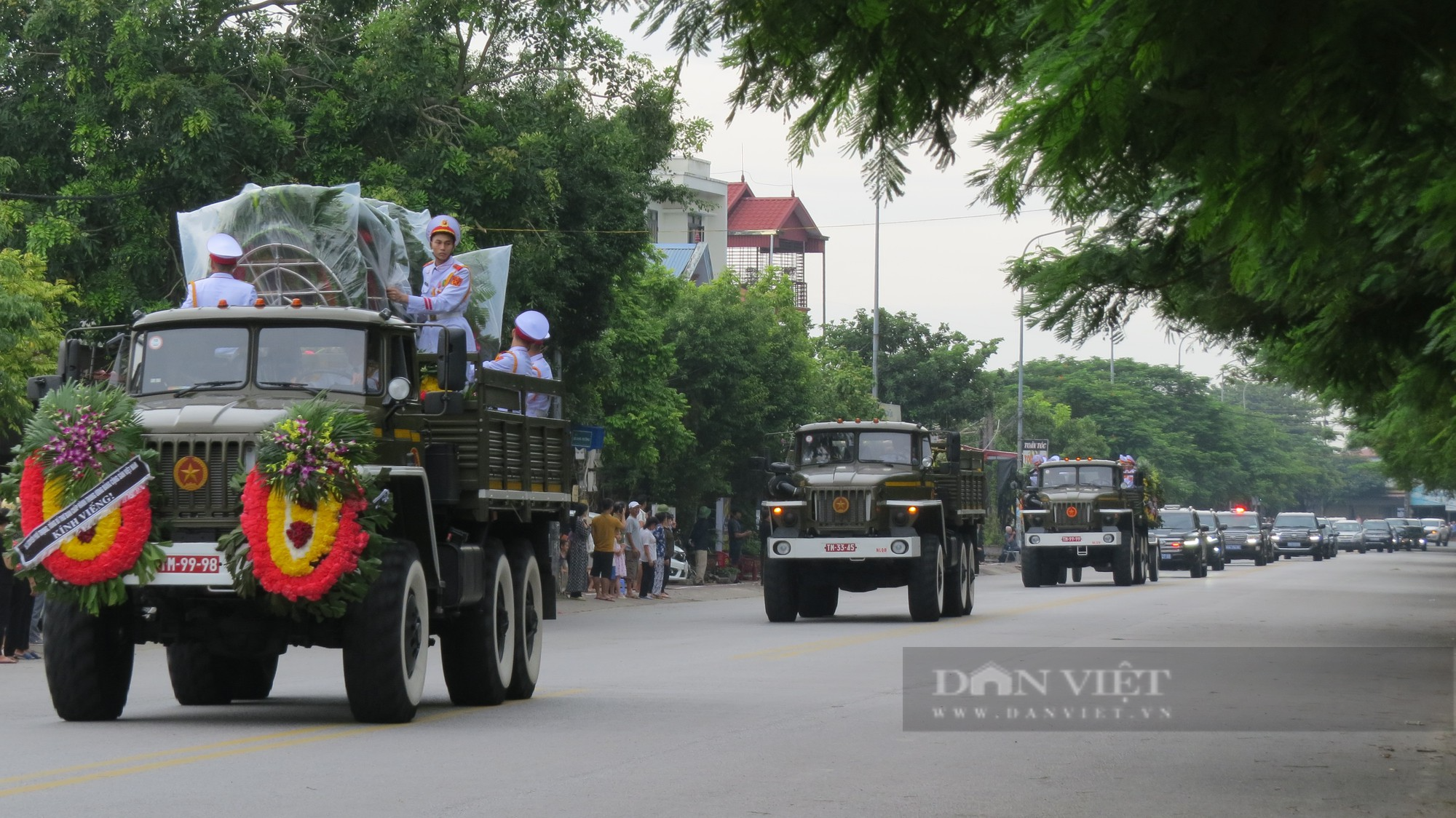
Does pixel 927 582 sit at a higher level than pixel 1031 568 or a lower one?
lower

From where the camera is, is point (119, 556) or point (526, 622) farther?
point (526, 622)

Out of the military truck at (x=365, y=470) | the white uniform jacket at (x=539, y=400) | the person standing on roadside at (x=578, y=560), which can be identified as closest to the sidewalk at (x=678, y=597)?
the person standing on roadside at (x=578, y=560)

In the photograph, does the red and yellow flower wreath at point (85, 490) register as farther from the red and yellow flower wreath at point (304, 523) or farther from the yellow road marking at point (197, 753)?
the yellow road marking at point (197, 753)

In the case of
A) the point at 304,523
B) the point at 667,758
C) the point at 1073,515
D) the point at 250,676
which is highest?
the point at 1073,515

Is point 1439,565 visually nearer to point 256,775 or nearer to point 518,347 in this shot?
point 518,347

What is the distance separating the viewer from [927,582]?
24.4 metres

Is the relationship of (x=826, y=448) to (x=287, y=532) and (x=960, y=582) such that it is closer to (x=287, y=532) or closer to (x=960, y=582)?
(x=960, y=582)

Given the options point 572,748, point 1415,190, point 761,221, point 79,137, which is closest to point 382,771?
point 572,748

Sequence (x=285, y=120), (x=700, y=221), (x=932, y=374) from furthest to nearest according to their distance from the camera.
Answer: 1. (x=700, y=221)
2. (x=932, y=374)
3. (x=285, y=120)

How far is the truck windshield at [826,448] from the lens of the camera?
25.6m

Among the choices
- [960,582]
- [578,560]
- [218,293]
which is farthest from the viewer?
[578,560]

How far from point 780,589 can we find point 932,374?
43916mm

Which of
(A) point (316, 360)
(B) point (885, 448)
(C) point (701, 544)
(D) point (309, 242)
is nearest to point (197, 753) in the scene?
(A) point (316, 360)

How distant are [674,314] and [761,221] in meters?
47.5
